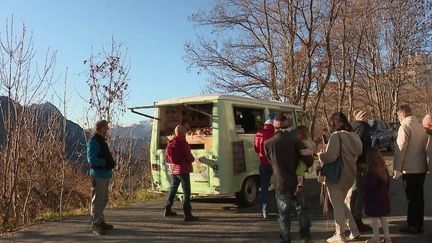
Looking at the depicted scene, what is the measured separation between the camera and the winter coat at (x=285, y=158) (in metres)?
6.54

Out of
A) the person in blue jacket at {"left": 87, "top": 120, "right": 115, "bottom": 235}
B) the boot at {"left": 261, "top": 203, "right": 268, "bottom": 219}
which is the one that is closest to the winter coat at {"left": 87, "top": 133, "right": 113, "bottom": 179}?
the person in blue jacket at {"left": 87, "top": 120, "right": 115, "bottom": 235}

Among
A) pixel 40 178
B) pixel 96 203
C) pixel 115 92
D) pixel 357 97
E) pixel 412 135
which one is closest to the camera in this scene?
pixel 412 135

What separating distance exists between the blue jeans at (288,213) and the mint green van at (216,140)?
8.83 ft

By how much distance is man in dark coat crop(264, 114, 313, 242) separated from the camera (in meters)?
6.54

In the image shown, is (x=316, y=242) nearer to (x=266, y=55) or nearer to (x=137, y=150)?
(x=137, y=150)

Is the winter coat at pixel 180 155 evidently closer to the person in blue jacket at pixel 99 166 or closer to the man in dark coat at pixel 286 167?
the person in blue jacket at pixel 99 166

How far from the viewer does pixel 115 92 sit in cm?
1422

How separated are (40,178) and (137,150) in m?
3.80

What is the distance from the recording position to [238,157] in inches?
378

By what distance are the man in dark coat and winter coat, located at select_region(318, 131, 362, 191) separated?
32 centimetres

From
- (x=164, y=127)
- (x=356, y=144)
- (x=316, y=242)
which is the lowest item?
(x=316, y=242)

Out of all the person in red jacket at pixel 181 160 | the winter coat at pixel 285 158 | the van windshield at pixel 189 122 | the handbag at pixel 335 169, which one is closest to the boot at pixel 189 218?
the person in red jacket at pixel 181 160

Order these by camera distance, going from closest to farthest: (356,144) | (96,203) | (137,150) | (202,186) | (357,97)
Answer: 1. (356,144)
2. (96,203)
3. (202,186)
4. (137,150)
5. (357,97)

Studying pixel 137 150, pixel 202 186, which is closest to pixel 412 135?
pixel 202 186
